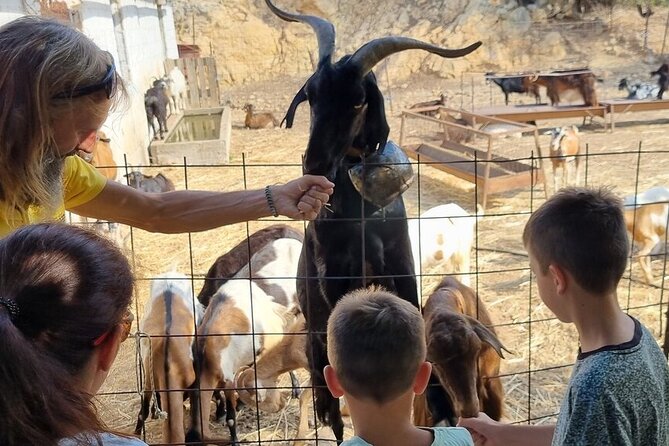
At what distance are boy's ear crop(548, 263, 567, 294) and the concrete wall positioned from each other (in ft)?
16.4

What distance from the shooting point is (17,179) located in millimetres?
2053

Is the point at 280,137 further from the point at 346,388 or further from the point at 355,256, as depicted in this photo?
the point at 346,388

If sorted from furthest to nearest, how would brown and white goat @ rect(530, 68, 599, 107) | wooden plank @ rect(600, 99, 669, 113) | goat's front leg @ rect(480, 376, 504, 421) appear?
brown and white goat @ rect(530, 68, 599, 107) < wooden plank @ rect(600, 99, 669, 113) < goat's front leg @ rect(480, 376, 504, 421)

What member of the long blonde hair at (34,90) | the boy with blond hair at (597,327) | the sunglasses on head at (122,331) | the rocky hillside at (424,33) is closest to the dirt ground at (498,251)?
the sunglasses on head at (122,331)

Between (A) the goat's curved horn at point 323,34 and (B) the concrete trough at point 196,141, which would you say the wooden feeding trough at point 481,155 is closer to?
(B) the concrete trough at point 196,141

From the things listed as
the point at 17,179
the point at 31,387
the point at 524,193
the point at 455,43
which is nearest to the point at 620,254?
the point at 31,387

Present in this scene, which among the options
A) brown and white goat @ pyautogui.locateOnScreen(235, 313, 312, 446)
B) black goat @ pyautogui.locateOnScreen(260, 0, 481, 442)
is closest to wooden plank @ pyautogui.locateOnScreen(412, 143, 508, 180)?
brown and white goat @ pyautogui.locateOnScreen(235, 313, 312, 446)

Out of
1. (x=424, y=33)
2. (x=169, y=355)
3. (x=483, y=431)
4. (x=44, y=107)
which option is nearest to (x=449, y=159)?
(x=169, y=355)

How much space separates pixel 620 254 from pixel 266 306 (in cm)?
370

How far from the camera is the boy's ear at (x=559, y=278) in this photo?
1.91m

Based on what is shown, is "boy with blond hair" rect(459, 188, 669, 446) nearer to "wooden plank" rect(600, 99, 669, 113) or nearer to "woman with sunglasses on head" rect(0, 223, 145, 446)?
"woman with sunglasses on head" rect(0, 223, 145, 446)

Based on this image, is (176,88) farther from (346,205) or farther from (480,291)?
(346,205)

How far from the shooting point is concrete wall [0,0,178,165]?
9578mm

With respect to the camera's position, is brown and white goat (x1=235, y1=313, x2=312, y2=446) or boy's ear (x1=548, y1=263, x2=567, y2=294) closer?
boy's ear (x1=548, y1=263, x2=567, y2=294)
